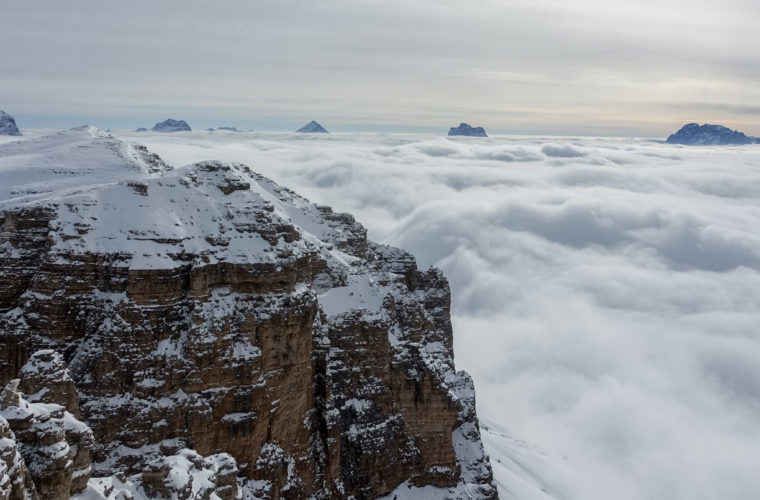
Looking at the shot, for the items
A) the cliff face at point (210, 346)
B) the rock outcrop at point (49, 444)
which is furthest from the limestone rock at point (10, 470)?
the cliff face at point (210, 346)

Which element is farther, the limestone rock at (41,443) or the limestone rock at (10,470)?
the limestone rock at (41,443)

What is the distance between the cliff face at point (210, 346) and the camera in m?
46.4

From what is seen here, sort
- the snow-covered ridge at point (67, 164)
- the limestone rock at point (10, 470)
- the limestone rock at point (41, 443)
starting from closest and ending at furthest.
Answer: the limestone rock at point (10, 470) < the limestone rock at point (41, 443) < the snow-covered ridge at point (67, 164)

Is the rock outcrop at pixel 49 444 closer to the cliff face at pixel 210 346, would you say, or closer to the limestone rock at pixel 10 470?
the limestone rock at pixel 10 470

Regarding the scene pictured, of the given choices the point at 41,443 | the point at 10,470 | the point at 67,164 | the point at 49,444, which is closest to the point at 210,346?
the point at 49,444

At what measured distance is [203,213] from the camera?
5453 centimetres

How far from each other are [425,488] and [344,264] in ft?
85.0

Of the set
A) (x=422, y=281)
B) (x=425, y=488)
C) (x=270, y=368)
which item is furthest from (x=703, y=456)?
(x=270, y=368)

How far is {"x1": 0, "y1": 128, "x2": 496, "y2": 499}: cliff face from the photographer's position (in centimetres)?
4644

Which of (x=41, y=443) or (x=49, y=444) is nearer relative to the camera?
(x=41, y=443)

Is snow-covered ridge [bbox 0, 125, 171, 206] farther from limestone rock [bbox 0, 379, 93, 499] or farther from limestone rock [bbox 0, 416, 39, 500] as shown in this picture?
limestone rock [bbox 0, 416, 39, 500]

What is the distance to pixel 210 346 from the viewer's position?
161ft

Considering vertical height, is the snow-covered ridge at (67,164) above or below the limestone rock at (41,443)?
above

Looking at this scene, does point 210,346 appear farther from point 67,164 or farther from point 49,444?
point 67,164
